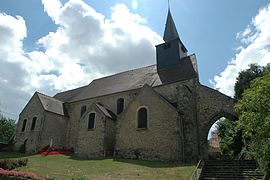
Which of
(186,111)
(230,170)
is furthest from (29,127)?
(230,170)

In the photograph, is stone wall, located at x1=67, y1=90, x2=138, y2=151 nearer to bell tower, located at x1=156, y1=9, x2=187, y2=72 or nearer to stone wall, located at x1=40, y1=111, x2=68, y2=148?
stone wall, located at x1=40, y1=111, x2=68, y2=148

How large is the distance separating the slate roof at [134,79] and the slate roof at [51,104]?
1834mm

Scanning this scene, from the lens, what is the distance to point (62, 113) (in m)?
30.9

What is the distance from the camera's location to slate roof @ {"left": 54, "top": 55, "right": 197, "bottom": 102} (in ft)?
79.4

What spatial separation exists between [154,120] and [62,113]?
1548 centimetres

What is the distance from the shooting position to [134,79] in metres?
28.2

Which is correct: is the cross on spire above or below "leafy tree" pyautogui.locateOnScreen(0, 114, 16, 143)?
above

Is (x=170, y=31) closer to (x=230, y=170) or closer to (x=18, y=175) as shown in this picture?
(x=230, y=170)

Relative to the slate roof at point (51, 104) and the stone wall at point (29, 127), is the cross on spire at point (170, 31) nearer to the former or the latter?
the slate roof at point (51, 104)

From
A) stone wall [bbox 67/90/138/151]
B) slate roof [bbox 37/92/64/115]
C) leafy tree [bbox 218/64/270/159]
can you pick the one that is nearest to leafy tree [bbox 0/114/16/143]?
slate roof [bbox 37/92/64/115]

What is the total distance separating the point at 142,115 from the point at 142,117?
182mm

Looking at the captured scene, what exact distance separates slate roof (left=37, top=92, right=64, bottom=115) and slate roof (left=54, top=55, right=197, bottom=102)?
72.2 inches

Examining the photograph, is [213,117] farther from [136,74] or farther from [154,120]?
[136,74]

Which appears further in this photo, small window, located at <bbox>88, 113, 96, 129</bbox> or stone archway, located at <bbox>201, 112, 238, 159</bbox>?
small window, located at <bbox>88, 113, 96, 129</bbox>
